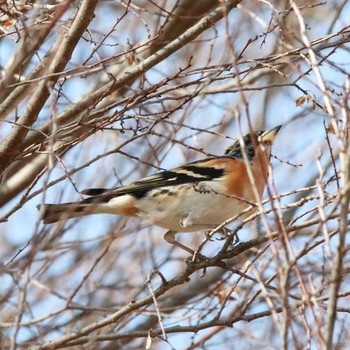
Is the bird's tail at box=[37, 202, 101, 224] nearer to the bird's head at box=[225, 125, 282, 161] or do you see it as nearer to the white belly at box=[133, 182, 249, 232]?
the white belly at box=[133, 182, 249, 232]

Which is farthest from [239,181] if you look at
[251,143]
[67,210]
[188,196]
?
[67,210]

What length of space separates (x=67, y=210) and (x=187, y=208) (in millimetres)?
1155

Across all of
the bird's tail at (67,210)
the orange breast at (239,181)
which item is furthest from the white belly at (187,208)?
the bird's tail at (67,210)

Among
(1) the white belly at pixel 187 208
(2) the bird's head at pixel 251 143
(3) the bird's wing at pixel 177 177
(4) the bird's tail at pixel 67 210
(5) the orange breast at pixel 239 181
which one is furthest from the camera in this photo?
(2) the bird's head at pixel 251 143

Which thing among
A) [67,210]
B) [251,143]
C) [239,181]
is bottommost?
[67,210]

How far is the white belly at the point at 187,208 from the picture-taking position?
5.95 meters

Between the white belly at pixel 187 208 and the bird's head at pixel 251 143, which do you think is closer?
the white belly at pixel 187 208

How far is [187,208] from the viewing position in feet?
20.1

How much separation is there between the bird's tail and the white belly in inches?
19.1

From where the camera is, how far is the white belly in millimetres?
5949

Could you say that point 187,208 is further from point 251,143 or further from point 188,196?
point 251,143

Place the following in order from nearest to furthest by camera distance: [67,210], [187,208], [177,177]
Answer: [67,210]
[187,208]
[177,177]

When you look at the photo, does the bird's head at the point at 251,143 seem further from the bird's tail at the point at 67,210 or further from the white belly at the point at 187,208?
the bird's tail at the point at 67,210

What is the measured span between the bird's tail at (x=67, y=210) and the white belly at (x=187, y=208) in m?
0.49
